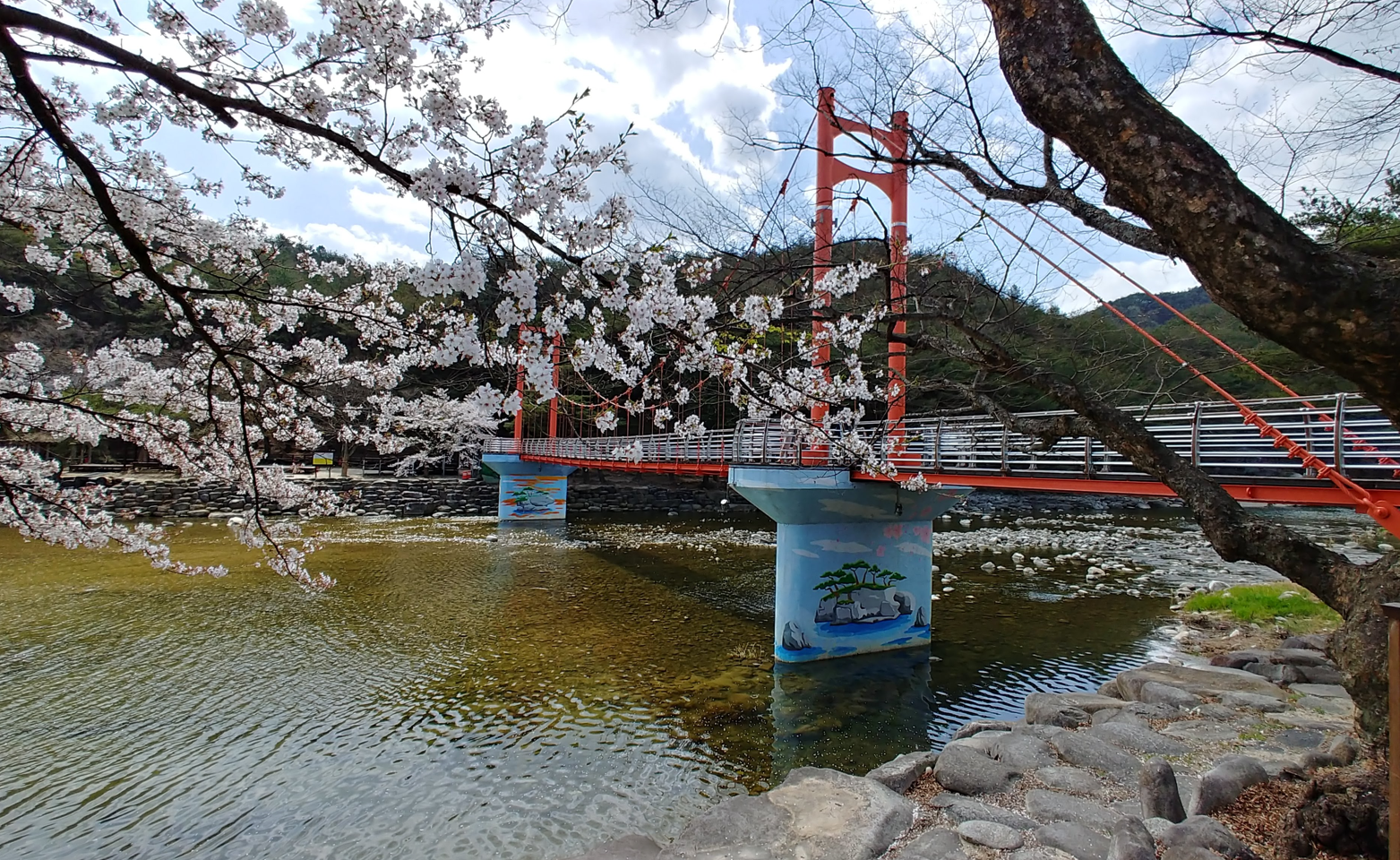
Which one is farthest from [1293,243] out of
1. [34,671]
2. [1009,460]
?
[34,671]

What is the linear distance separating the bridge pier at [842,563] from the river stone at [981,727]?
2.69m

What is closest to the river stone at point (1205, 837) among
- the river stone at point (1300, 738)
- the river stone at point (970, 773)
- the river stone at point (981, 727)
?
the river stone at point (970, 773)

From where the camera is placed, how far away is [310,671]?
772 cm

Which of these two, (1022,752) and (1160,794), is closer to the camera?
(1160,794)

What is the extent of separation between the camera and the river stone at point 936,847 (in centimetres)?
335

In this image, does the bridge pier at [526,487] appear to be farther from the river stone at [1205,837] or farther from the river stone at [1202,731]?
the river stone at [1205,837]

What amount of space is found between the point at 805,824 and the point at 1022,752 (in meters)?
1.75

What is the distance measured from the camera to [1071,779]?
4.16 metres

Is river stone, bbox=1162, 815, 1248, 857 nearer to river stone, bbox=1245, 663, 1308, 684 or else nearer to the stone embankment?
the stone embankment

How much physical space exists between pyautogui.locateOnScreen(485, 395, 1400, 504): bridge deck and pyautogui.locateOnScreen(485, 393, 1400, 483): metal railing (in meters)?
0.02

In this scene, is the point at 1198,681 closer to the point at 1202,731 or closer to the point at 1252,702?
the point at 1252,702

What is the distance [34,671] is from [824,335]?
9.44m

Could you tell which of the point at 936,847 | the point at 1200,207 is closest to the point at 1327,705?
the point at 936,847

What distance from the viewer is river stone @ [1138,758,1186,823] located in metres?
3.38
